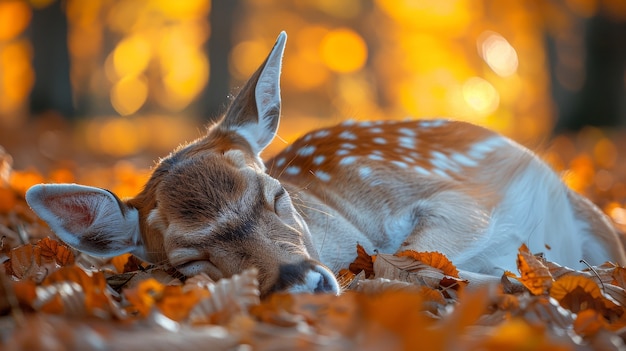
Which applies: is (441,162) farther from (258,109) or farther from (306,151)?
(258,109)

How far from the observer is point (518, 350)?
5.63 feet

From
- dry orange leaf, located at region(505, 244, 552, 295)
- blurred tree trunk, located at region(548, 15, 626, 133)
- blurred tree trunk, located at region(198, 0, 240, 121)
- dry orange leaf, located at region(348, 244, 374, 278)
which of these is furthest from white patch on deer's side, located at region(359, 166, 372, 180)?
blurred tree trunk, located at region(548, 15, 626, 133)

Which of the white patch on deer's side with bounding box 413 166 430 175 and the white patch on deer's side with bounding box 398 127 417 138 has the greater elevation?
the white patch on deer's side with bounding box 398 127 417 138

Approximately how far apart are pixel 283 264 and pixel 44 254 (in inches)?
46.7

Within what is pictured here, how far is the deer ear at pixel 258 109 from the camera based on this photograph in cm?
340

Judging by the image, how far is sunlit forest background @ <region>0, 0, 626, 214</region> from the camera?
1327cm

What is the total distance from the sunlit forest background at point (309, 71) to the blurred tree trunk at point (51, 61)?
0.02 metres

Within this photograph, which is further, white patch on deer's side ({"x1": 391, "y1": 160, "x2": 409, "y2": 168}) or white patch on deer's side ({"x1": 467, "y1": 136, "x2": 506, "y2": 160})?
white patch on deer's side ({"x1": 467, "y1": 136, "x2": 506, "y2": 160})

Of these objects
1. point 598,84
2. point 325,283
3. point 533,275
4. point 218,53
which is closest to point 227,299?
point 325,283

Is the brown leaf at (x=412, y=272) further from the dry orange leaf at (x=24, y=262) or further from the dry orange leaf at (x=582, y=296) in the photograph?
the dry orange leaf at (x=24, y=262)

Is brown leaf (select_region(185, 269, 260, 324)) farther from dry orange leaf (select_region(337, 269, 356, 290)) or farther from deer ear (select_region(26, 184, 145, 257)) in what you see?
deer ear (select_region(26, 184, 145, 257))

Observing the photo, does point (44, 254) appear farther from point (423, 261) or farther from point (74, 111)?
point (74, 111)

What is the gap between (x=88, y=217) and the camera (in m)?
2.97

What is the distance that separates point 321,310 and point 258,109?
4.78ft
